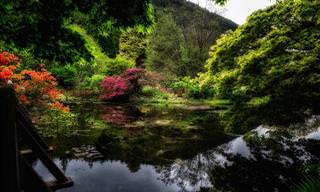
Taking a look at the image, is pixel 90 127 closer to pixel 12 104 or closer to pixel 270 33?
pixel 270 33

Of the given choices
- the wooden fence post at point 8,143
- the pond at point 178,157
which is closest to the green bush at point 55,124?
the pond at point 178,157

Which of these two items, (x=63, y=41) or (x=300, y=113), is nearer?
(x=63, y=41)

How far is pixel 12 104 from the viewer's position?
5.34ft

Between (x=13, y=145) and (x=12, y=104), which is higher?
(x=12, y=104)

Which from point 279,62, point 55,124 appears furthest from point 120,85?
point 279,62

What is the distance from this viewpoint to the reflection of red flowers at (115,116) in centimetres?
1328

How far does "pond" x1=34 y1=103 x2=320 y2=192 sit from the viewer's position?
21.7 feet

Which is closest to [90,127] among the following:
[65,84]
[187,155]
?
[187,155]

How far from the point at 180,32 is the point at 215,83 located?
25419 millimetres

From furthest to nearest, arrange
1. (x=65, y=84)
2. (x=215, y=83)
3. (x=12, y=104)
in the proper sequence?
(x=65, y=84)
(x=215, y=83)
(x=12, y=104)

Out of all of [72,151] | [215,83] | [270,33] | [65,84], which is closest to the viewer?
[270,33]

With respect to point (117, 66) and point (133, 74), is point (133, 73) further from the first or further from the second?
point (117, 66)

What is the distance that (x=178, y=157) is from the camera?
8.38 metres

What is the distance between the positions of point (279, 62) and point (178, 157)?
3.92 metres
